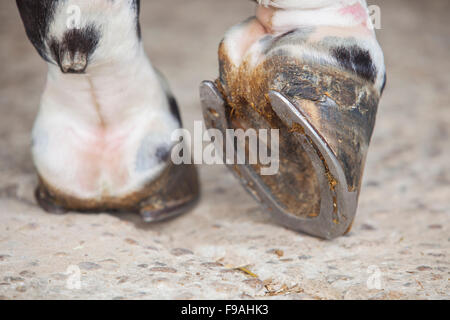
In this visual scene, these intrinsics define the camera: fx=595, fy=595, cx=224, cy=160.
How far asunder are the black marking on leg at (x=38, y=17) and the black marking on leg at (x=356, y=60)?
1.76 ft

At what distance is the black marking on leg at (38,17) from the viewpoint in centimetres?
112

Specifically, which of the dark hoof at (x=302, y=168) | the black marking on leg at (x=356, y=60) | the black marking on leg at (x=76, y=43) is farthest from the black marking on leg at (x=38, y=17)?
the black marking on leg at (x=356, y=60)

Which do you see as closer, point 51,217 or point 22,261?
point 22,261

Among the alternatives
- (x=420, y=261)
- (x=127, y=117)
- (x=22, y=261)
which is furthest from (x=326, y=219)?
(x=22, y=261)

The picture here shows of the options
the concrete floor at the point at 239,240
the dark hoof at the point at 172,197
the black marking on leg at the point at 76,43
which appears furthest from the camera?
the dark hoof at the point at 172,197

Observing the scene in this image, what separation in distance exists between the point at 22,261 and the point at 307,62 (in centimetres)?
63

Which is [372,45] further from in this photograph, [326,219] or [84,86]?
[84,86]

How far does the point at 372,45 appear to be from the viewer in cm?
112

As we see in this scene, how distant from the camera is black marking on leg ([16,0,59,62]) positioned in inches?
44.1

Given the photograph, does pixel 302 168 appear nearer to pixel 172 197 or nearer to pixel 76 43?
pixel 172 197

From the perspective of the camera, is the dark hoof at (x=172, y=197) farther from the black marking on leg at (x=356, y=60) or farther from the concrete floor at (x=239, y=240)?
the black marking on leg at (x=356, y=60)

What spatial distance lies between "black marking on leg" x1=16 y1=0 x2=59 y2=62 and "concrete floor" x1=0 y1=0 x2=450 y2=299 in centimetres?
38

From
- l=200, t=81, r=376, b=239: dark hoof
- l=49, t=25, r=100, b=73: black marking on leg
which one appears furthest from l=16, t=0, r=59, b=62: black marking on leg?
l=200, t=81, r=376, b=239: dark hoof

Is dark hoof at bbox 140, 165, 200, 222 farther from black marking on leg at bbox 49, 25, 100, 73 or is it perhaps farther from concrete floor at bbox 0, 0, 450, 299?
black marking on leg at bbox 49, 25, 100, 73
